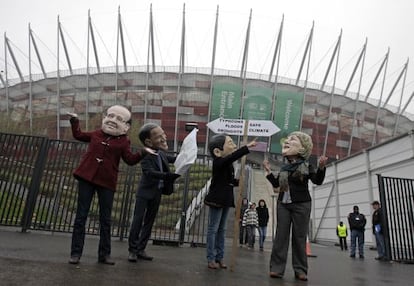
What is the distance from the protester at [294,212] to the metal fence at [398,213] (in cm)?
606

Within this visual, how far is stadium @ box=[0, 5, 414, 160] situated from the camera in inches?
1805

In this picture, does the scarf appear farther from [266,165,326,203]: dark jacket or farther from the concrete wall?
the concrete wall

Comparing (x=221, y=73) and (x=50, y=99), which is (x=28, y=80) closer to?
(x=50, y=99)

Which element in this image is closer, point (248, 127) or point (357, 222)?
point (248, 127)

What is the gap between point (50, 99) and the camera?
49062mm

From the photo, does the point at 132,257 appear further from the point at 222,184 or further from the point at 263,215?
the point at 263,215

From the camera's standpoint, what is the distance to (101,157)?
4.69m

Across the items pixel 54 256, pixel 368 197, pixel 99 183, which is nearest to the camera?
pixel 99 183

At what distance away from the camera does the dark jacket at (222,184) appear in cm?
528

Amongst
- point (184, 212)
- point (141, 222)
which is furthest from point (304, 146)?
point (184, 212)

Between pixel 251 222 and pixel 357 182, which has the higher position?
pixel 357 182

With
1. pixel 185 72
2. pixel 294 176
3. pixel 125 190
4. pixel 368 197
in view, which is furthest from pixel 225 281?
pixel 185 72

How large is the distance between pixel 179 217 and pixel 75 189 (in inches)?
98.7

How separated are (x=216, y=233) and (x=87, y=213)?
5.71 feet
